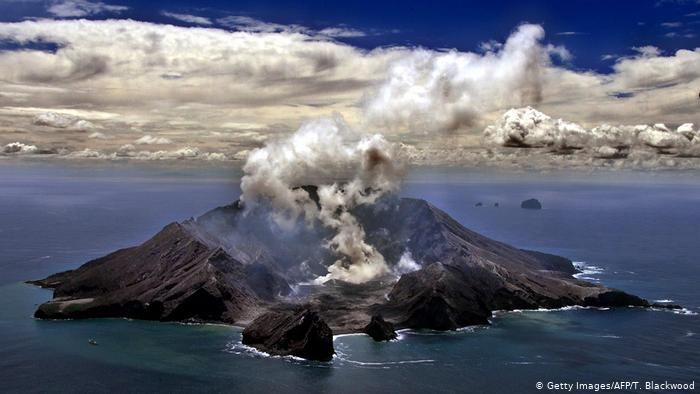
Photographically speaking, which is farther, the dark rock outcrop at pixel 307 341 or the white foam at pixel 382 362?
the dark rock outcrop at pixel 307 341

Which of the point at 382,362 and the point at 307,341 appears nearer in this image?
the point at 382,362

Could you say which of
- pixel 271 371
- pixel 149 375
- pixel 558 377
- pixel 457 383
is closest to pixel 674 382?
pixel 558 377

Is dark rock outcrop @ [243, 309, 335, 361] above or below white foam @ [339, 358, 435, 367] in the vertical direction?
above

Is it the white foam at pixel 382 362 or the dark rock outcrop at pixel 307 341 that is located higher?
the dark rock outcrop at pixel 307 341

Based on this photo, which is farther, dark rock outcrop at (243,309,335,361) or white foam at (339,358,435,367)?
dark rock outcrop at (243,309,335,361)

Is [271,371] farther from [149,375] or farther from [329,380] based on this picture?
[149,375]

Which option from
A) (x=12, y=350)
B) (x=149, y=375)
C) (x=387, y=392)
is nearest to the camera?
(x=387, y=392)

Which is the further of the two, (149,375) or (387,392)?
(149,375)

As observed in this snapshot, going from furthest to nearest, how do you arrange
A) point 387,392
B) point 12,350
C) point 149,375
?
point 12,350, point 149,375, point 387,392

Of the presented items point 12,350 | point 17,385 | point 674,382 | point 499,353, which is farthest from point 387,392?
point 12,350

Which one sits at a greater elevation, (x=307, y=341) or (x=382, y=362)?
(x=307, y=341)
